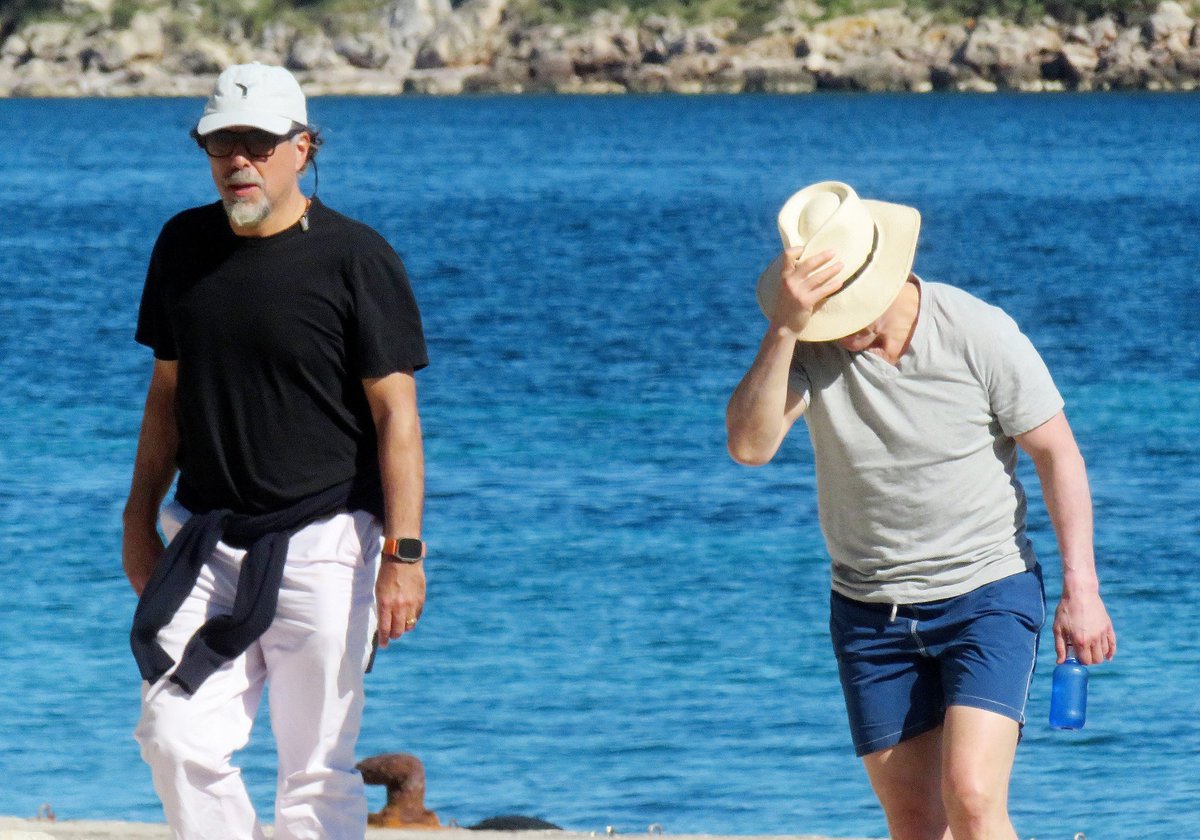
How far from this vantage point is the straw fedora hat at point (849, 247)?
412cm

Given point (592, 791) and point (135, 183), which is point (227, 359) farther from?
point (135, 183)

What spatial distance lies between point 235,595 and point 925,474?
1.47m

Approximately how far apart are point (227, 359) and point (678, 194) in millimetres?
61270

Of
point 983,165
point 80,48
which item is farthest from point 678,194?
point 80,48

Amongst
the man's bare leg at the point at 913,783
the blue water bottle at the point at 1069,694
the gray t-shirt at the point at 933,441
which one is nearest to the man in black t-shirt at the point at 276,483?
the gray t-shirt at the point at 933,441

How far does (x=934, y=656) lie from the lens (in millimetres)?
4250

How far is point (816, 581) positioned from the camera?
14406 millimetres

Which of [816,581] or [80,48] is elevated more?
[816,581]

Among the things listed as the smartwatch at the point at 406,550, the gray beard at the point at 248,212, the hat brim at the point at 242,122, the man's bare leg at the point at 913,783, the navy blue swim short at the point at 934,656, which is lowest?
the man's bare leg at the point at 913,783

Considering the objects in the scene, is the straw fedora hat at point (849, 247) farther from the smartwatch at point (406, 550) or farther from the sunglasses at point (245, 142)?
the sunglasses at point (245, 142)

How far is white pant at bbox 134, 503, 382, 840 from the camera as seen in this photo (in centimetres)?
423

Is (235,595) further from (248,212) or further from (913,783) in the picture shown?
(913,783)

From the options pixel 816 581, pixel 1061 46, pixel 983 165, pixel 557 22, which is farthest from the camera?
pixel 557 22

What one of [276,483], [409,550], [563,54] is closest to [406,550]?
[409,550]
